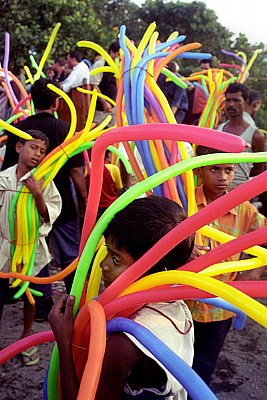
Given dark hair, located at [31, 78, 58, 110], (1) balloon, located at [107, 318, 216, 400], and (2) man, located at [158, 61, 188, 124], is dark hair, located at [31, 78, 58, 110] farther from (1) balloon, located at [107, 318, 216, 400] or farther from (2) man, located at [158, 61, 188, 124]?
(2) man, located at [158, 61, 188, 124]

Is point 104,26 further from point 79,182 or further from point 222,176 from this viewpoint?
point 222,176

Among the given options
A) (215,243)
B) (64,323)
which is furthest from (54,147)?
(64,323)

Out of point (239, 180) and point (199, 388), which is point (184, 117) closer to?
point (239, 180)

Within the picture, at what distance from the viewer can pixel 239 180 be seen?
3576 mm

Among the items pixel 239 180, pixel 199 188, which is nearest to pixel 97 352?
pixel 199 188

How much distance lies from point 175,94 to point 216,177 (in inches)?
174

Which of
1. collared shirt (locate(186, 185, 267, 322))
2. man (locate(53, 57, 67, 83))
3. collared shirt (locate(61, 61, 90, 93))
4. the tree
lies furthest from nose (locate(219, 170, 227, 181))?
the tree

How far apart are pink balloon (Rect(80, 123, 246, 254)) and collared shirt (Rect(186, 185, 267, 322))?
3.29ft

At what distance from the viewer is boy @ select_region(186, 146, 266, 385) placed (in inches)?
87.1

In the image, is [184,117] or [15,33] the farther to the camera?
[15,33]

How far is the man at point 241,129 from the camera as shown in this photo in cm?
361

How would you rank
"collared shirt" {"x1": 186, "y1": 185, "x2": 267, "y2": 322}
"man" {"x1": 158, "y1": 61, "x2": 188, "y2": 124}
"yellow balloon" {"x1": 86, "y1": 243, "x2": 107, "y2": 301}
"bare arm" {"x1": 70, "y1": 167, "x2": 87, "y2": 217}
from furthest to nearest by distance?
"man" {"x1": 158, "y1": 61, "x2": 188, "y2": 124} < "bare arm" {"x1": 70, "y1": 167, "x2": 87, "y2": 217} < "collared shirt" {"x1": 186, "y1": 185, "x2": 267, "y2": 322} < "yellow balloon" {"x1": 86, "y1": 243, "x2": 107, "y2": 301}

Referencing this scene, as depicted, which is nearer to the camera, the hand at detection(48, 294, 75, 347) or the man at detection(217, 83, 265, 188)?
the hand at detection(48, 294, 75, 347)

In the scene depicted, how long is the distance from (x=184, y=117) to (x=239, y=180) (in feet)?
11.5
